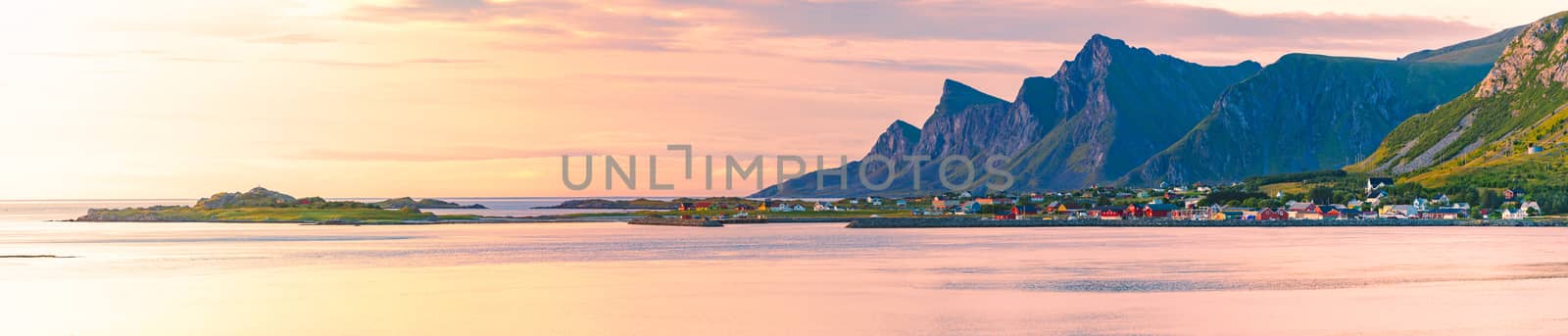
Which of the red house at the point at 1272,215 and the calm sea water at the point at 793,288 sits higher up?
the red house at the point at 1272,215

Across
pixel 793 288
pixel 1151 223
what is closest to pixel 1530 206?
pixel 1151 223

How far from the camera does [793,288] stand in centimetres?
6556

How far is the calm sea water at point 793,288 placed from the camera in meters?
49.4

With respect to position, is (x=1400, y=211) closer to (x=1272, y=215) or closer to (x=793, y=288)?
(x=1272, y=215)

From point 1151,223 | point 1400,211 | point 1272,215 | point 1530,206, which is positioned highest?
point 1530,206

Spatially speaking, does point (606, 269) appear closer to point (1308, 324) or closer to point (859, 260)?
point (859, 260)

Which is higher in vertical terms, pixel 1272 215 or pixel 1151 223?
pixel 1272 215

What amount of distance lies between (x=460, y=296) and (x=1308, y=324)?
108ft

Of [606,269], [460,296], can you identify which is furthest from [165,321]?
[606,269]

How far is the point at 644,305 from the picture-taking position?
5666cm

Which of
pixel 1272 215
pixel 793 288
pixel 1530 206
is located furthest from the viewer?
pixel 1272 215

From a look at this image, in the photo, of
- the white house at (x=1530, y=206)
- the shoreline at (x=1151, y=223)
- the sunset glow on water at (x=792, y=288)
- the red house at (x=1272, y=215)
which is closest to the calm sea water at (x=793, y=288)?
the sunset glow on water at (x=792, y=288)

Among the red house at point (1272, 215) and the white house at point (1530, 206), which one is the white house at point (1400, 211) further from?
the red house at point (1272, 215)

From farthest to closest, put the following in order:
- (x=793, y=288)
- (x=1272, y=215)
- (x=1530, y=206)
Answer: (x=1272, y=215)
(x=1530, y=206)
(x=793, y=288)
